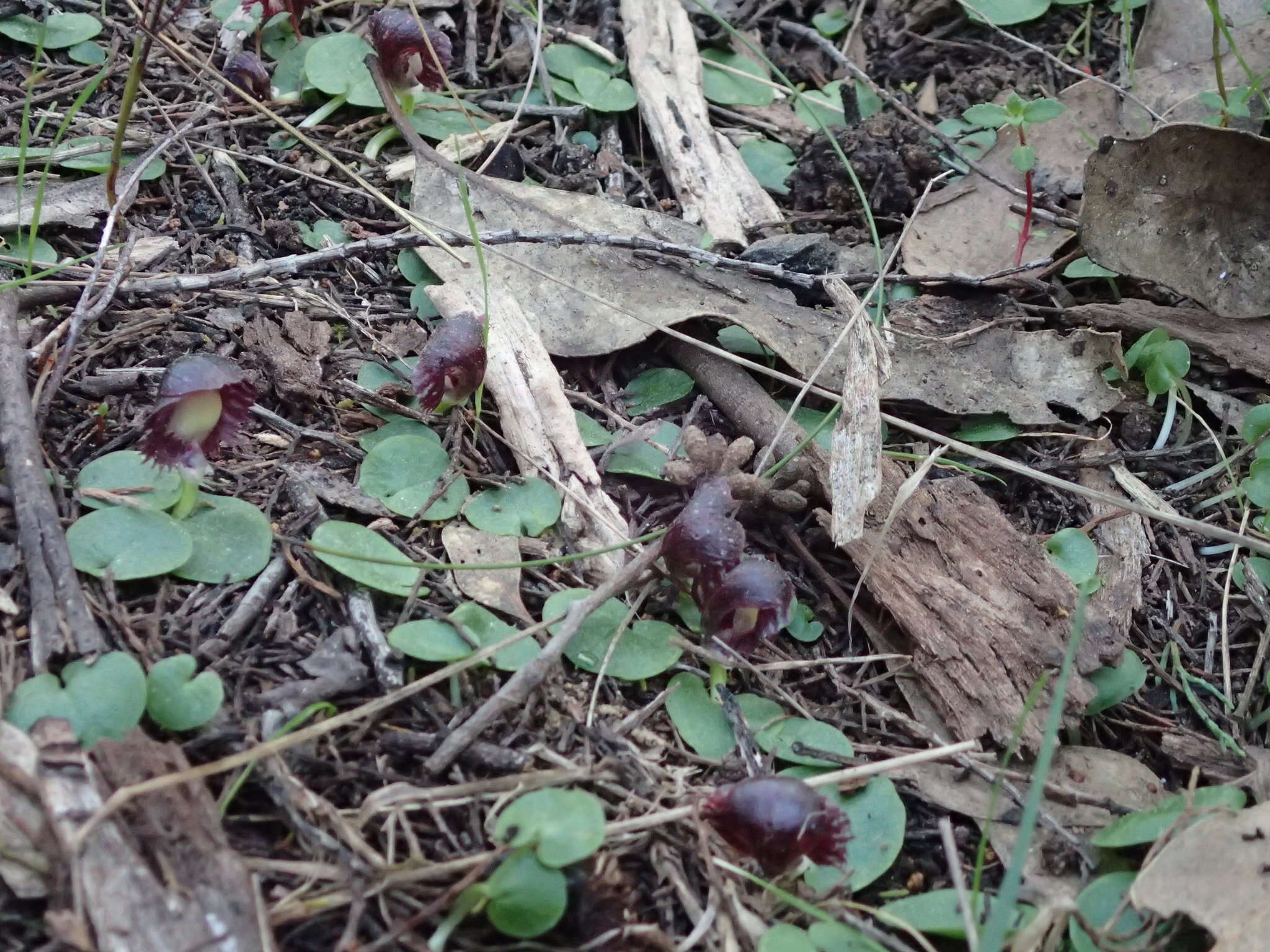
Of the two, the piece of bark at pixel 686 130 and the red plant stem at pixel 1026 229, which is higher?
the piece of bark at pixel 686 130

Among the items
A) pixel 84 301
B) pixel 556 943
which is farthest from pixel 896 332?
pixel 84 301

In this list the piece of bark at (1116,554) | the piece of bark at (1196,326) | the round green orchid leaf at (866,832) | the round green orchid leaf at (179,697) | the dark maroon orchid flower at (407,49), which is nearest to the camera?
the round green orchid leaf at (179,697)

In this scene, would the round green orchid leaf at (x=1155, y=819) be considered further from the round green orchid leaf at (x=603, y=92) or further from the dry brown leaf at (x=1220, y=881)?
the round green orchid leaf at (x=603, y=92)

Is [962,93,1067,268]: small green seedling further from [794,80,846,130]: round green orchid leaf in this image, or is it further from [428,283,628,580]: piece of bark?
[428,283,628,580]: piece of bark

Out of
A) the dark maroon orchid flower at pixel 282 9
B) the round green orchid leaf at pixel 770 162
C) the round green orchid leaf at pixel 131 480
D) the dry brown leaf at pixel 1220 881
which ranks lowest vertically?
the dry brown leaf at pixel 1220 881

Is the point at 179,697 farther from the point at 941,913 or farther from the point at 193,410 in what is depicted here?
the point at 941,913

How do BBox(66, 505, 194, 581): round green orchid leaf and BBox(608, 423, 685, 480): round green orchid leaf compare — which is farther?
BBox(608, 423, 685, 480): round green orchid leaf

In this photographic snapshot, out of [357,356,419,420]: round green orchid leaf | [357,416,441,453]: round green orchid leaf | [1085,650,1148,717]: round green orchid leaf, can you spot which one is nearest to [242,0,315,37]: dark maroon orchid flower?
[357,356,419,420]: round green orchid leaf

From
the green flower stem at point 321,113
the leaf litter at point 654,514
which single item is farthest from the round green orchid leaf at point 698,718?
the green flower stem at point 321,113
